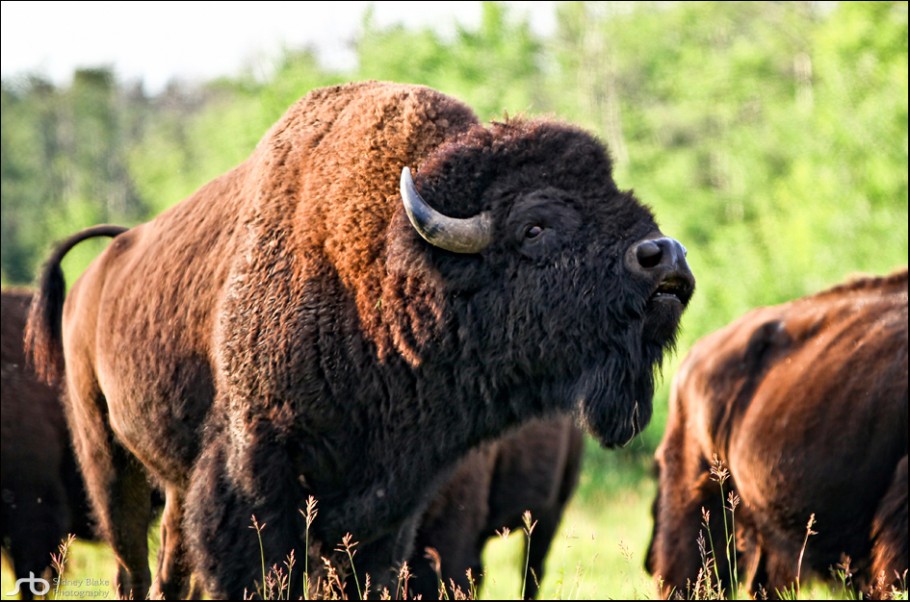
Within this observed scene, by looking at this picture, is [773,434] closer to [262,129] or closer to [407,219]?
[407,219]

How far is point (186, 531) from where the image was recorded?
5.06 meters

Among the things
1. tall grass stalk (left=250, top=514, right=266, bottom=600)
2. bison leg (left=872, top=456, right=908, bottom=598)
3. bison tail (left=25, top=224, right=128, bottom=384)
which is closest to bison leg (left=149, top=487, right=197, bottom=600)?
tall grass stalk (left=250, top=514, right=266, bottom=600)

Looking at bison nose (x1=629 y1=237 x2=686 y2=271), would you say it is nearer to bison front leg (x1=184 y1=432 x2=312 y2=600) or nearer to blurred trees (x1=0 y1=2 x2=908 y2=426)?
bison front leg (x1=184 y1=432 x2=312 y2=600)

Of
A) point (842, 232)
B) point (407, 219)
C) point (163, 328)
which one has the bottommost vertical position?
point (842, 232)

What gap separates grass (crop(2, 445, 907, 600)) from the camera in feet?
17.6

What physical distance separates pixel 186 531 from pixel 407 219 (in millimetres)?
1642

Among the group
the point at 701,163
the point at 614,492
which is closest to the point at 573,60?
the point at 701,163

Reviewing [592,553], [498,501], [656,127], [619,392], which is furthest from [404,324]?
[656,127]

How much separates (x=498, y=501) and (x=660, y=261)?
4.35 meters

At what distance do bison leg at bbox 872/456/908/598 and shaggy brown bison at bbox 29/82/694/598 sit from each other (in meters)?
2.90

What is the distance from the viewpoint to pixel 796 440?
7.58 metres

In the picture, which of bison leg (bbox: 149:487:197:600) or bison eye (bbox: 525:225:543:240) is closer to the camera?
bison eye (bbox: 525:225:543:240)

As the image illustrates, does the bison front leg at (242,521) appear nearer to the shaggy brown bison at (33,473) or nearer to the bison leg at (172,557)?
the bison leg at (172,557)

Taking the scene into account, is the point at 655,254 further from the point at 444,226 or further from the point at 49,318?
the point at 49,318
